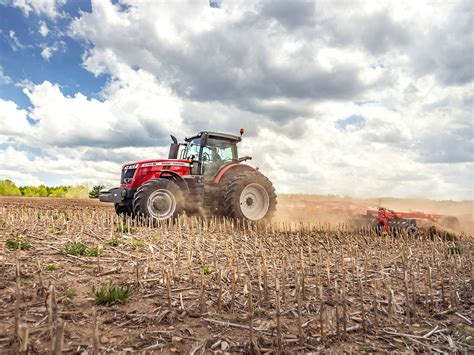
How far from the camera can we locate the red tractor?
35.7ft

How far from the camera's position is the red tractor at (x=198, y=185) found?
10875mm

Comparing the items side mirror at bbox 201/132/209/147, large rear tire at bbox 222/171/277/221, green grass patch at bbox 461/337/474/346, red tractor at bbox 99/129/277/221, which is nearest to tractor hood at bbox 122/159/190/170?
red tractor at bbox 99/129/277/221

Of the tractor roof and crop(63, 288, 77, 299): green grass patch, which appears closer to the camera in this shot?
crop(63, 288, 77, 299): green grass patch

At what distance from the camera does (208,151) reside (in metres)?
12.2

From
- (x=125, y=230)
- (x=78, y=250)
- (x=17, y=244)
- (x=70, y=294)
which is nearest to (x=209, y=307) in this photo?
(x=70, y=294)

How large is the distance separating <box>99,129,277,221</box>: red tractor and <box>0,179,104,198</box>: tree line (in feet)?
68.9

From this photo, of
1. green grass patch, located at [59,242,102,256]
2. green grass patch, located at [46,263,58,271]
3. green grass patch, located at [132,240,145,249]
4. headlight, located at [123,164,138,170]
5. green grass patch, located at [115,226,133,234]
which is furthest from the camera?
headlight, located at [123,164,138,170]

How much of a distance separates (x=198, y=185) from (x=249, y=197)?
1714 mm

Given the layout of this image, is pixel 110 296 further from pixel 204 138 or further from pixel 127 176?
pixel 127 176

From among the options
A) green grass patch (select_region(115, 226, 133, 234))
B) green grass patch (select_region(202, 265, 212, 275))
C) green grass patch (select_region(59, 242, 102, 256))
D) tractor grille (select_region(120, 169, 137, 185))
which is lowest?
green grass patch (select_region(202, 265, 212, 275))

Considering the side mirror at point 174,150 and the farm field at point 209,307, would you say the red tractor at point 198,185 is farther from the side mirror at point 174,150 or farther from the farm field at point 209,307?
the farm field at point 209,307

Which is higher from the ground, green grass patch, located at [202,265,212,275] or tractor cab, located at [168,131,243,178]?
tractor cab, located at [168,131,243,178]

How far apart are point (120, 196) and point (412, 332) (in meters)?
8.69

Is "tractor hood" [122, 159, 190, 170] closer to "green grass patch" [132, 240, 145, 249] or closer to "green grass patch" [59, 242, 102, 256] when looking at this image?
"green grass patch" [132, 240, 145, 249]
